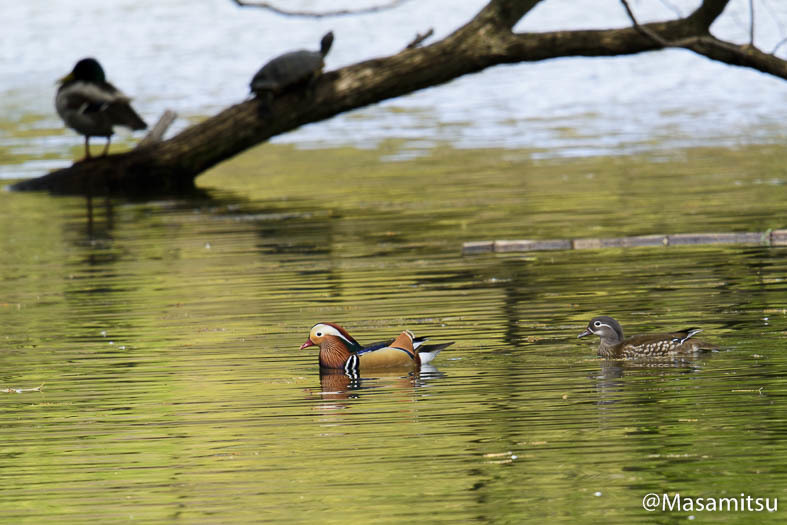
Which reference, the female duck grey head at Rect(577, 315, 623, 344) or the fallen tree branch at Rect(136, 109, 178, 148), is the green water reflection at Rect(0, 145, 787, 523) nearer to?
the female duck grey head at Rect(577, 315, 623, 344)

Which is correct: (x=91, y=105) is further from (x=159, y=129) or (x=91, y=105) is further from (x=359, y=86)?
(x=359, y=86)

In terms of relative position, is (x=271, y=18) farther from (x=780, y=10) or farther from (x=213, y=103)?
(x=213, y=103)

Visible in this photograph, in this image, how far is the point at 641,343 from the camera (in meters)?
9.48

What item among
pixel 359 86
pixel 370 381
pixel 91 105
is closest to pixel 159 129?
pixel 91 105

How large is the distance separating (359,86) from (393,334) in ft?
38.0

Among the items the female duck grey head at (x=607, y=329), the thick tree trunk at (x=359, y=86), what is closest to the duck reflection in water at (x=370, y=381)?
the female duck grey head at (x=607, y=329)

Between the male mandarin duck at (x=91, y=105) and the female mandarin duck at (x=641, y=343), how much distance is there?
16424mm

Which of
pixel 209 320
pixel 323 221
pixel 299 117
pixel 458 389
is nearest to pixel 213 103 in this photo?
pixel 299 117

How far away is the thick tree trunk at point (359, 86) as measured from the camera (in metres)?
19.8

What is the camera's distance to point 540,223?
17.6 m

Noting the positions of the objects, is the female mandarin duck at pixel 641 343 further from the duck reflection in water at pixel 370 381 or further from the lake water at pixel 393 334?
the duck reflection in water at pixel 370 381

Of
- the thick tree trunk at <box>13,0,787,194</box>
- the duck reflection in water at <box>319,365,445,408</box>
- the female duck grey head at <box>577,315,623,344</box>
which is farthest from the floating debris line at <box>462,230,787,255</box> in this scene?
the duck reflection in water at <box>319,365,445,408</box>

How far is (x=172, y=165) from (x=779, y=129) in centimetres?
1332

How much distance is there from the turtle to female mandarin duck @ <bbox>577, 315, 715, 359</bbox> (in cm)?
1297
